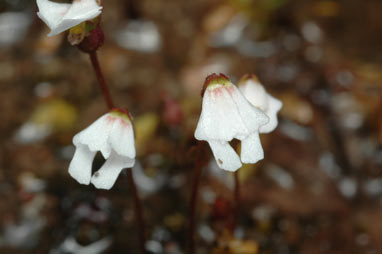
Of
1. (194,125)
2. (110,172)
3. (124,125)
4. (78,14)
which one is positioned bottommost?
(194,125)

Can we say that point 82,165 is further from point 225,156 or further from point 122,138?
→ point 225,156

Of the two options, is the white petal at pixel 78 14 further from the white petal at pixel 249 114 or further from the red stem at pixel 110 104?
the white petal at pixel 249 114

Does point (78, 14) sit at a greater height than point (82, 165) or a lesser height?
greater

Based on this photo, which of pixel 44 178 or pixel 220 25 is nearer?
pixel 44 178

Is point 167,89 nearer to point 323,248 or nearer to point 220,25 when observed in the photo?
point 220,25

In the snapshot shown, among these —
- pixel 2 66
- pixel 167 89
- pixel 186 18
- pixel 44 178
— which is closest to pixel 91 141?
pixel 44 178

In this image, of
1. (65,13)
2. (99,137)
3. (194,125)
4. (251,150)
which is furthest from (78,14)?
(194,125)

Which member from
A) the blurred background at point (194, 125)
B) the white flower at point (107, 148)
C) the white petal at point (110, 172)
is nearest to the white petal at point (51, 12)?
the white flower at point (107, 148)
